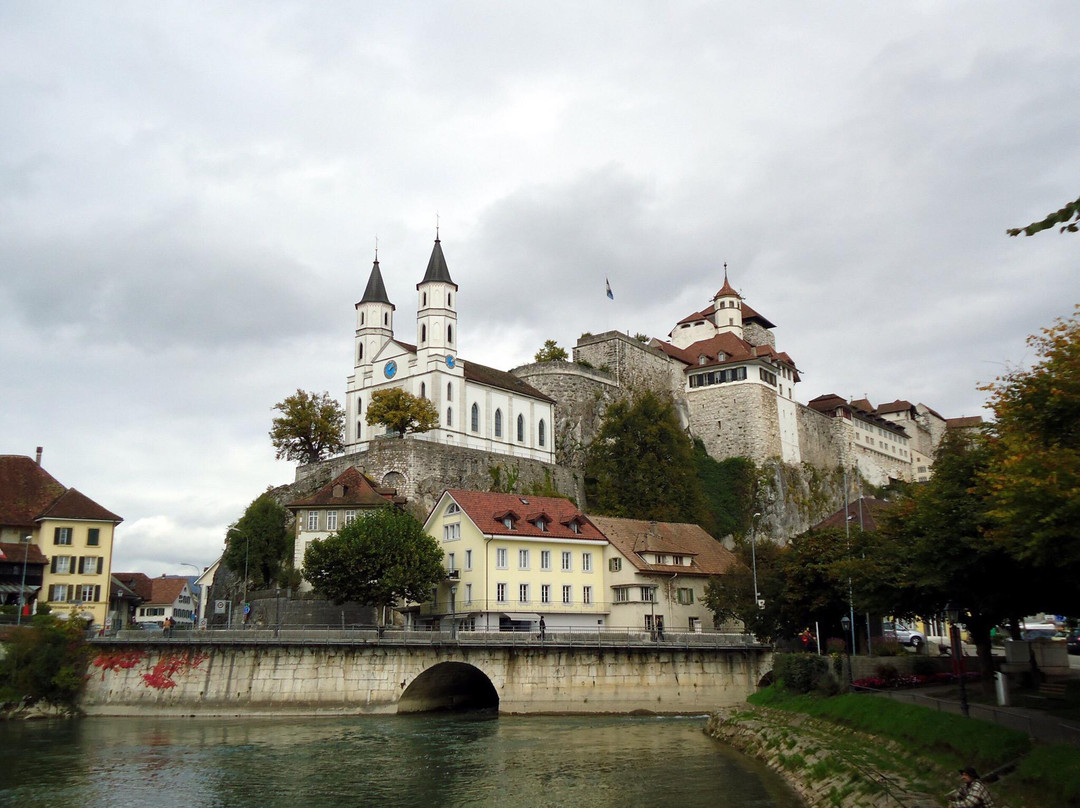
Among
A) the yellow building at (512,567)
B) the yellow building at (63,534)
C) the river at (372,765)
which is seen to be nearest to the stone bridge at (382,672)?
the river at (372,765)

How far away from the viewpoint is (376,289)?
90.6 metres

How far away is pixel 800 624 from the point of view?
4922cm

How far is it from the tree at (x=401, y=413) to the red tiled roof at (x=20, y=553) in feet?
82.7

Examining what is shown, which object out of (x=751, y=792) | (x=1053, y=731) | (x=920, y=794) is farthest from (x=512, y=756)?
(x=1053, y=731)

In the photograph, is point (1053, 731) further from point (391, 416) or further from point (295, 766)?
point (391, 416)

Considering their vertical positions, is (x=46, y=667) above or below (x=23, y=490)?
below

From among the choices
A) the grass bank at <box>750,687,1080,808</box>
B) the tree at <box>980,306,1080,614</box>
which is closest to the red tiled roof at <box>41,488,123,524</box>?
the grass bank at <box>750,687,1080,808</box>

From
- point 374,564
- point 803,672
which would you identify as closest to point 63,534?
point 374,564

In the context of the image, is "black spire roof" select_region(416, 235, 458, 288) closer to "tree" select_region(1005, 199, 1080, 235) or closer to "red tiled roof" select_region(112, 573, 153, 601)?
"red tiled roof" select_region(112, 573, 153, 601)

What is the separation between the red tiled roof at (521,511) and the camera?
57.4 metres

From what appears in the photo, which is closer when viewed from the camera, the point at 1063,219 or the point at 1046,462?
the point at 1063,219

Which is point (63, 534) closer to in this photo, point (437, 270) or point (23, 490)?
point (23, 490)

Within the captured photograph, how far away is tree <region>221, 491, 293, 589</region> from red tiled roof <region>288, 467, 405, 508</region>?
2910 millimetres

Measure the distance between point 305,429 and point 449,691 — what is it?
3367 centimetres
